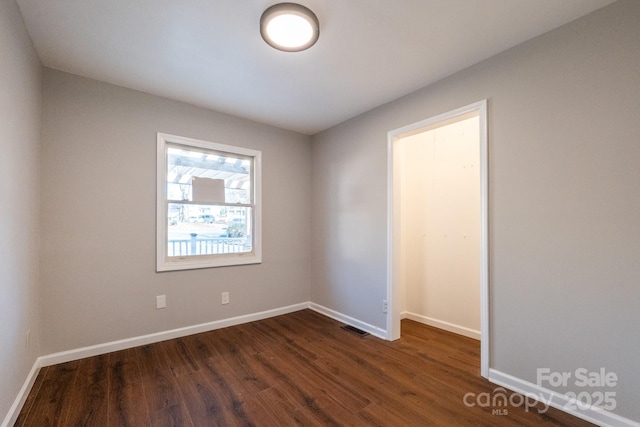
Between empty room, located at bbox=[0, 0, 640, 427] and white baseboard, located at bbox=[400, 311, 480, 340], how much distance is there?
0.07 ft

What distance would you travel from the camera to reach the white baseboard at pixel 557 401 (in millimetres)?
1574

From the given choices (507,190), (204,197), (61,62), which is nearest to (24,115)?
(61,62)

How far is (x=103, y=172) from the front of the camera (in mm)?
2561

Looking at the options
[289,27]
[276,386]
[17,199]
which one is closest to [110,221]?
[17,199]

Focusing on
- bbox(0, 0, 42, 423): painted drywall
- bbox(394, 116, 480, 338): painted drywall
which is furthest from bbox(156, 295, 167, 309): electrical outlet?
bbox(394, 116, 480, 338): painted drywall

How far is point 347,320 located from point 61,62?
3777 mm

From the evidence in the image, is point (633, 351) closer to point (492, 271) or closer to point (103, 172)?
point (492, 271)

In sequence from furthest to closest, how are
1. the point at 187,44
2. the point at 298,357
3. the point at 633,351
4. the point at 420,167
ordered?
the point at 420,167, the point at 298,357, the point at 187,44, the point at 633,351

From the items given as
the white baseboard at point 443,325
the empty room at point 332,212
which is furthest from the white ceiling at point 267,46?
the white baseboard at point 443,325

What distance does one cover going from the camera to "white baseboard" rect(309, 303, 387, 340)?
2.95 meters

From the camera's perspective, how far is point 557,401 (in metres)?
1.78

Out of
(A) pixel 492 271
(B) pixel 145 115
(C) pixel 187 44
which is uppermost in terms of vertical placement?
(C) pixel 187 44

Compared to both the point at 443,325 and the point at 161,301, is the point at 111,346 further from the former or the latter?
the point at 443,325

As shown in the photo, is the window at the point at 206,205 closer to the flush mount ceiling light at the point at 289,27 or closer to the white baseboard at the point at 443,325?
the flush mount ceiling light at the point at 289,27
